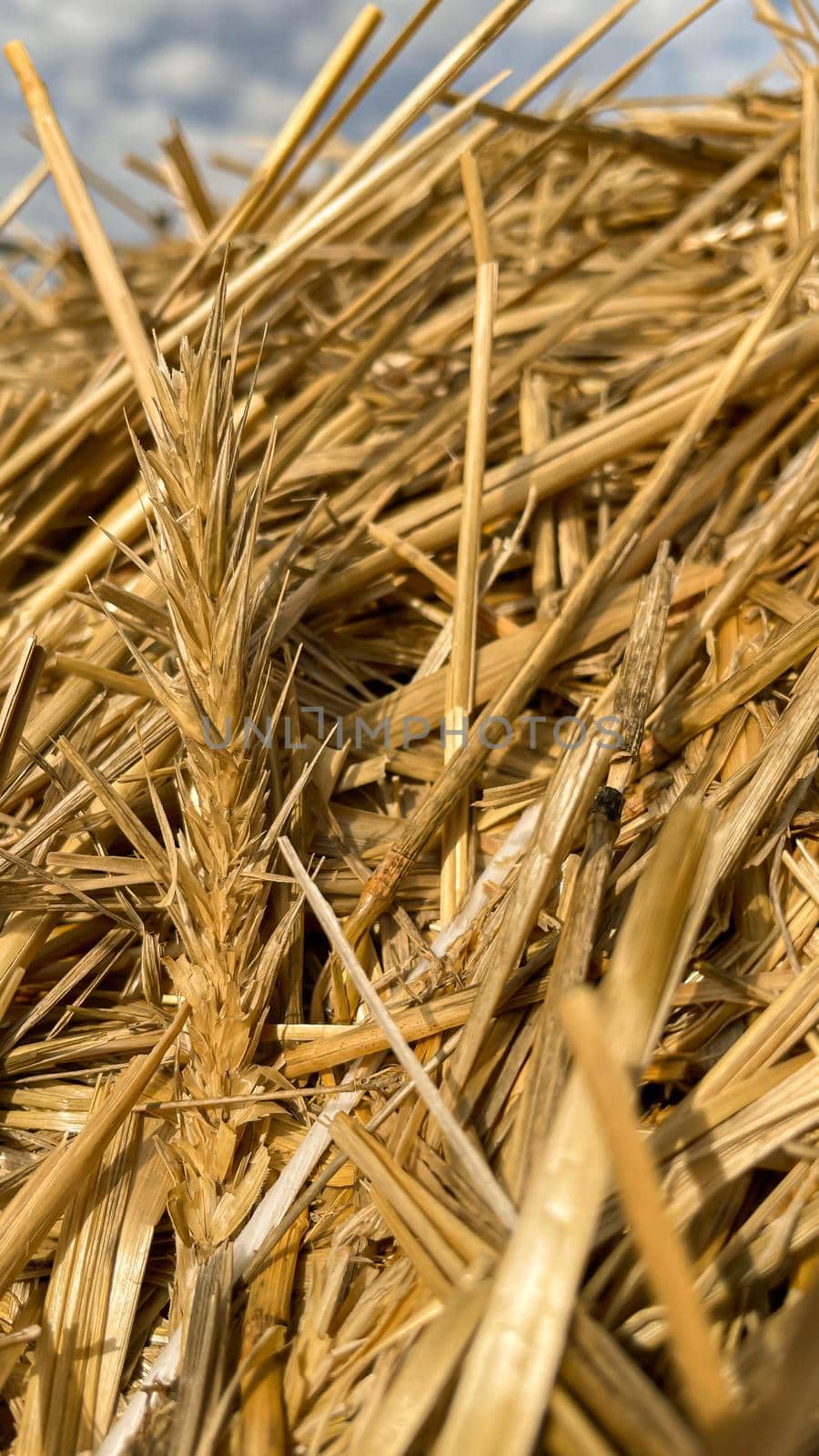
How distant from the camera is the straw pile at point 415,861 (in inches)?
16.2

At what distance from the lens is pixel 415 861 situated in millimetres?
665

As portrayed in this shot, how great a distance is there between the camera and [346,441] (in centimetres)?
102

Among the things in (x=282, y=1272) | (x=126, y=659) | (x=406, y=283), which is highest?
(x=406, y=283)

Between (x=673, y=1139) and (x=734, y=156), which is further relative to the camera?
(x=734, y=156)

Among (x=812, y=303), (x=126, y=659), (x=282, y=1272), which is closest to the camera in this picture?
(x=282, y=1272)

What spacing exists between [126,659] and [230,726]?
0.93 feet

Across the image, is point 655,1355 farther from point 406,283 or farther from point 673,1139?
point 406,283

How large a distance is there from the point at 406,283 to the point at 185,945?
0.81m

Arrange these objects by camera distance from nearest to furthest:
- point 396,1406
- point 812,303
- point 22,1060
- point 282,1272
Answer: point 396,1406 < point 282,1272 < point 22,1060 < point 812,303

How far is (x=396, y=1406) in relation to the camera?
371mm

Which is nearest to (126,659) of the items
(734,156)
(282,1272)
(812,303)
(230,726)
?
(230,726)

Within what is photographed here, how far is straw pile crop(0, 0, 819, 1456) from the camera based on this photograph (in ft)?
1.35

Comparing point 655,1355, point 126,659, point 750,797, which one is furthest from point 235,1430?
point 126,659

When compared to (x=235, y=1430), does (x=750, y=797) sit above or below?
above
